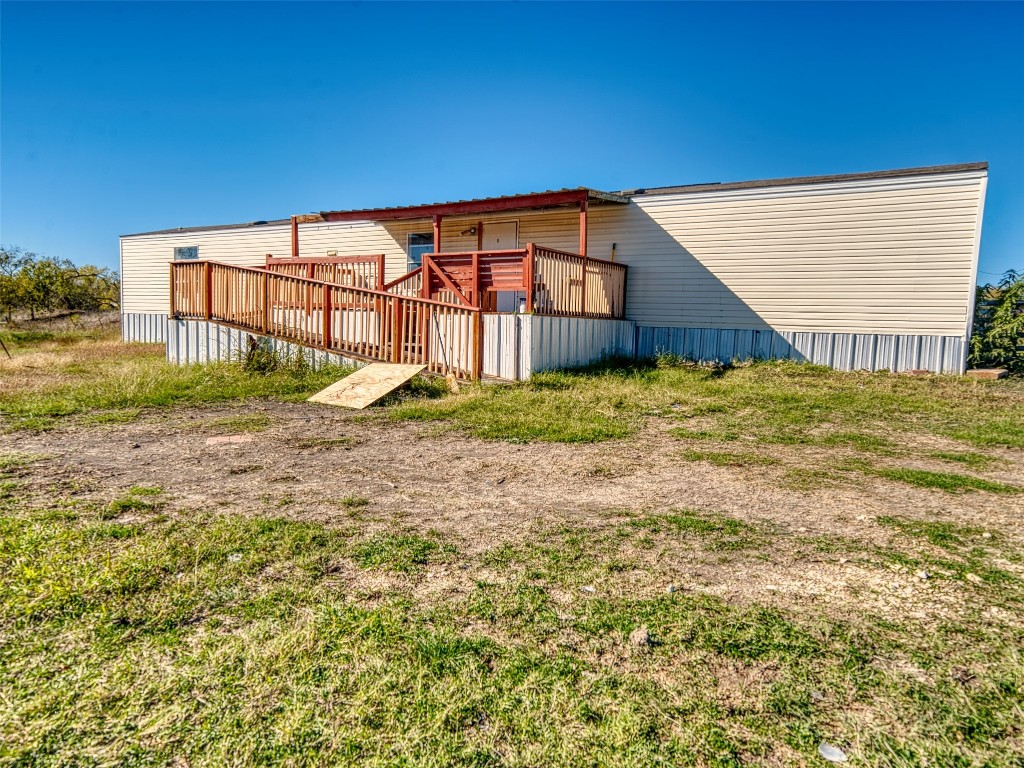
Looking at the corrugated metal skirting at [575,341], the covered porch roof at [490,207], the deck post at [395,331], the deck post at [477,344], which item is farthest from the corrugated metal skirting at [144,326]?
the corrugated metal skirting at [575,341]

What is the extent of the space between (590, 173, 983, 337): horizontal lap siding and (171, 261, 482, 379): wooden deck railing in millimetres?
5339

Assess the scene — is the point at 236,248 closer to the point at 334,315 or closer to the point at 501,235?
the point at 501,235

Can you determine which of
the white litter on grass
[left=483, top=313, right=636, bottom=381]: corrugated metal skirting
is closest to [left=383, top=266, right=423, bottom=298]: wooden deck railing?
[left=483, top=313, right=636, bottom=381]: corrugated metal skirting

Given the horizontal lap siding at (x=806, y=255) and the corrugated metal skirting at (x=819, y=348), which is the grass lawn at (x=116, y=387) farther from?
the horizontal lap siding at (x=806, y=255)

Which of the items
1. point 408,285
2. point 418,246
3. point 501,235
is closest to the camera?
point 408,285

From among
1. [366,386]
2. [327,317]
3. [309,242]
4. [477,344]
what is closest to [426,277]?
[327,317]

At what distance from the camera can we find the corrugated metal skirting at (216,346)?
1049 centimetres

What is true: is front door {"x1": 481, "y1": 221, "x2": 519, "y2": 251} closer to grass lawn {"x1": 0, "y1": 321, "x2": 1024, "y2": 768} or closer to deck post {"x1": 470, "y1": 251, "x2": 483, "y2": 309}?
deck post {"x1": 470, "y1": 251, "x2": 483, "y2": 309}

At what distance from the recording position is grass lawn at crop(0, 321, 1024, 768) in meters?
1.79

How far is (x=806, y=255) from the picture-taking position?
474 inches

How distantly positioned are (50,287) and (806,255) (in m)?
27.0

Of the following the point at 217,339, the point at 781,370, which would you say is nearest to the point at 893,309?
the point at 781,370

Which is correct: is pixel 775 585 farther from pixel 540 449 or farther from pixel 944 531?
pixel 540 449

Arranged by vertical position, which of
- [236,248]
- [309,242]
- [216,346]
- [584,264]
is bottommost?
[216,346]
